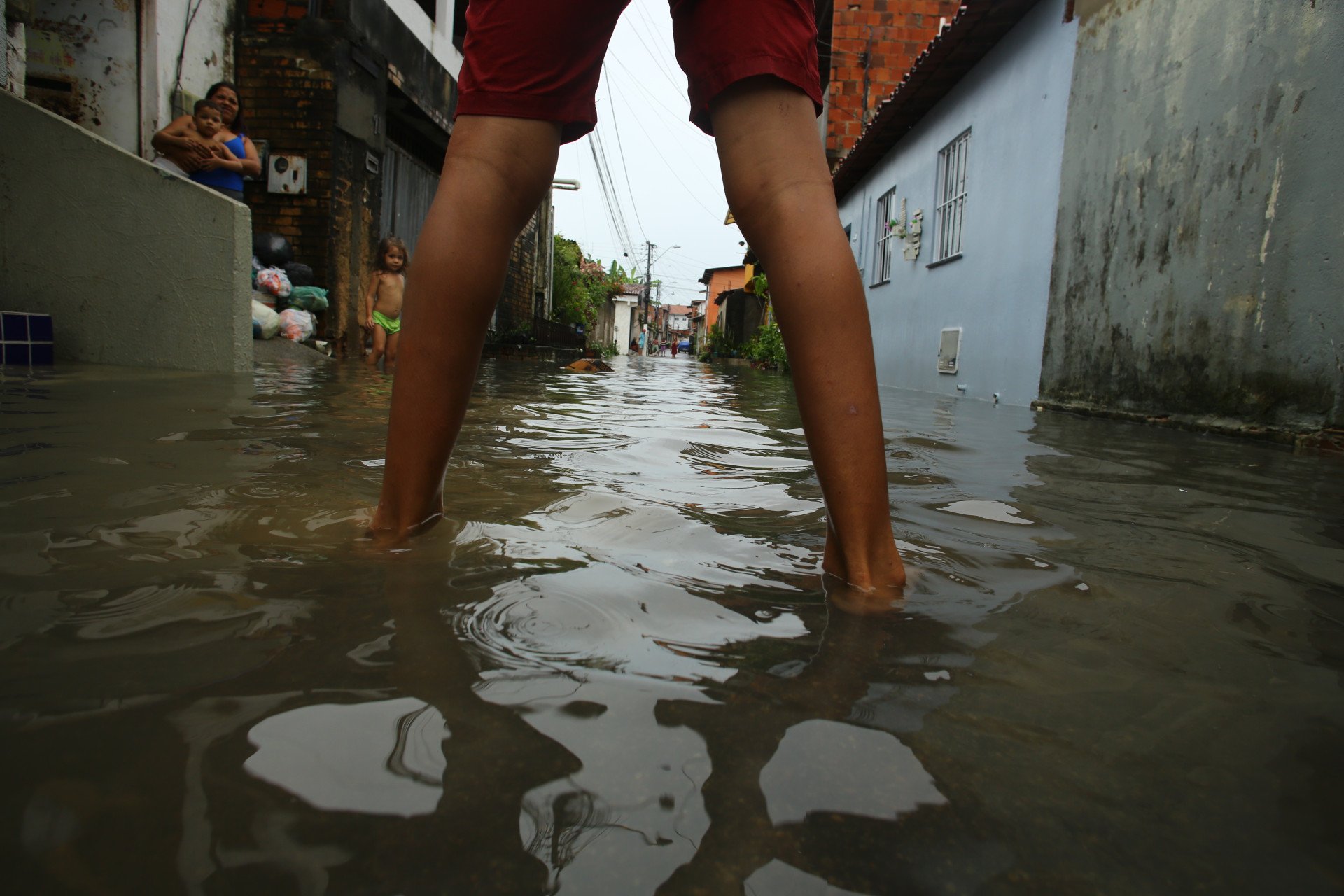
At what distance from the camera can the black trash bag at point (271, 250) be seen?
733 centimetres

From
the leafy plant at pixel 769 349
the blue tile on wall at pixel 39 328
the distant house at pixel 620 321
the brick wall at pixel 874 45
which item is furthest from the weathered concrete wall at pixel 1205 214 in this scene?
the distant house at pixel 620 321

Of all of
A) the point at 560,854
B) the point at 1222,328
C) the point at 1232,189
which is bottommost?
the point at 560,854

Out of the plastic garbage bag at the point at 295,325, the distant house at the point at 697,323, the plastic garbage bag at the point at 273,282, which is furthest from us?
the distant house at the point at 697,323

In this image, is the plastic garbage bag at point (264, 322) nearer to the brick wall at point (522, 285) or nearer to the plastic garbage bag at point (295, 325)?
the plastic garbage bag at point (295, 325)

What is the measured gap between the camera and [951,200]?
820cm

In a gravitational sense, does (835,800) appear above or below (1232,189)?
below

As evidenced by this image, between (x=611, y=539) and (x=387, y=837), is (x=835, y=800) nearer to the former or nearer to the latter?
(x=387, y=837)

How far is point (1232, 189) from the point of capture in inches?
146

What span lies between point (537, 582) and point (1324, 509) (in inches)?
70.3

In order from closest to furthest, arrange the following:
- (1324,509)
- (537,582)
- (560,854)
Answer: (560,854), (537,582), (1324,509)

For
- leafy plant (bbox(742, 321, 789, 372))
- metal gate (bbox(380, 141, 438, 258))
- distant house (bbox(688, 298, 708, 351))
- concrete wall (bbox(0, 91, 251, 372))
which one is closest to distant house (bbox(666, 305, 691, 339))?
distant house (bbox(688, 298, 708, 351))

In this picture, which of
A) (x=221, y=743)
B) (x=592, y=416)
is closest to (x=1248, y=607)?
(x=221, y=743)

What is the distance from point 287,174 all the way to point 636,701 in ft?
27.4

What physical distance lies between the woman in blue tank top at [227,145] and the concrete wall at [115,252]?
147 cm
